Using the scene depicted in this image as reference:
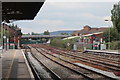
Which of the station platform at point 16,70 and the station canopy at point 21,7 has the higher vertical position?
the station canopy at point 21,7

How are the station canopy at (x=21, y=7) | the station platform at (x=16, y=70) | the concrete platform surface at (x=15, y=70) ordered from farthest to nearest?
the station canopy at (x=21, y=7) → the concrete platform surface at (x=15, y=70) → the station platform at (x=16, y=70)

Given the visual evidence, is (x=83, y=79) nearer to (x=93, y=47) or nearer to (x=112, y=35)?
(x=93, y=47)

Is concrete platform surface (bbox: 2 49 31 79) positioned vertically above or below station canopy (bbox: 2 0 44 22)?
below

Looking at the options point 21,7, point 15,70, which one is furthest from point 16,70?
point 21,7

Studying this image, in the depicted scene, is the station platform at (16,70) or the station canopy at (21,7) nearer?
the station platform at (16,70)

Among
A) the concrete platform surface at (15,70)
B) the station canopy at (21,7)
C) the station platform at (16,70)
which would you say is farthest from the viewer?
the station canopy at (21,7)

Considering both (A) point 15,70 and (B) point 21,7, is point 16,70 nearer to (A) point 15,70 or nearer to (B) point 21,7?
(A) point 15,70

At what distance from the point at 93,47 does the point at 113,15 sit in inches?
520

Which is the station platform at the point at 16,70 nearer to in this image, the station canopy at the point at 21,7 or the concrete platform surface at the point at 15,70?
the concrete platform surface at the point at 15,70

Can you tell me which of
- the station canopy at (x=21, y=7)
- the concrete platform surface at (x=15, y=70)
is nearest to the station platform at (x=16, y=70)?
the concrete platform surface at (x=15, y=70)

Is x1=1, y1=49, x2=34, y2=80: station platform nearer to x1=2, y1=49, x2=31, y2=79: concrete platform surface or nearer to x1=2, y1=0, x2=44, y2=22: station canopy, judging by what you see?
x1=2, y1=49, x2=31, y2=79: concrete platform surface

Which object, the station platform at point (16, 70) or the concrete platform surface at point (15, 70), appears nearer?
the station platform at point (16, 70)

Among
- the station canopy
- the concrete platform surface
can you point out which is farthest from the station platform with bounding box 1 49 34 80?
the station canopy

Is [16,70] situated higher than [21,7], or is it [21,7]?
[21,7]
